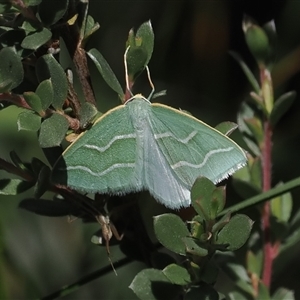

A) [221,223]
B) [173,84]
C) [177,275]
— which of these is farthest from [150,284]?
[173,84]

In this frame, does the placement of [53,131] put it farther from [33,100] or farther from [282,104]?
[282,104]

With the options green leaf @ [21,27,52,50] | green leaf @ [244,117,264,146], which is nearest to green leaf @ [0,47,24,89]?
green leaf @ [21,27,52,50]

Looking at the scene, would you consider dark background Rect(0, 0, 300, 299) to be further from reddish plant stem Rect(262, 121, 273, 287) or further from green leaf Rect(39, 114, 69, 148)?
green leaf Rect(39, 114, 69, 148)

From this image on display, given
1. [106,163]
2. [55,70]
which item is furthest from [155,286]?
[55,70]

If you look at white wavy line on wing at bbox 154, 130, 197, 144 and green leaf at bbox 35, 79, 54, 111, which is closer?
green leaf at bbox 35, 79, 54, 111

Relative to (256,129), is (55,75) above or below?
above

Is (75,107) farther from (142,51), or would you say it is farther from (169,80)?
(169,80)

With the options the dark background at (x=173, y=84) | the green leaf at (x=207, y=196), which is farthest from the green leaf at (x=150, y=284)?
the dark background at (x=173, y=84)

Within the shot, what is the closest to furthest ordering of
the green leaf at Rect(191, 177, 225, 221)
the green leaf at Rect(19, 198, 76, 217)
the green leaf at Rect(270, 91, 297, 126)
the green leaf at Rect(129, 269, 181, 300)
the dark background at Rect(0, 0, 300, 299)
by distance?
the green leaf at Rect(191, 177, 225, 221) < the green leaf at Rect(129, 269, 181, 300) < the green leaf at Rect(19, 198, 76, 217) < the green leaf at Rect(270, 91, 297, 126) < the dark background at Rect(0, 0, 300, 299)
